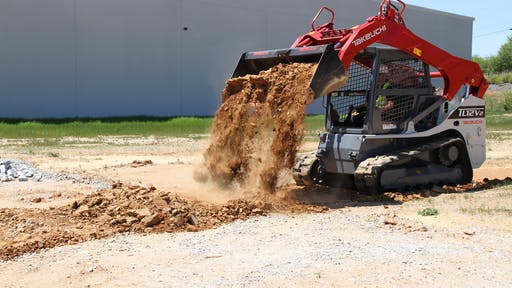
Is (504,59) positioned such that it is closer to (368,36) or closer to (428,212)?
(368,36)

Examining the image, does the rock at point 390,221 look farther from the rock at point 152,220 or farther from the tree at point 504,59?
the tree at point 504,59

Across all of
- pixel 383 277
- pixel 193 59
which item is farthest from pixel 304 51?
pixel 193 59

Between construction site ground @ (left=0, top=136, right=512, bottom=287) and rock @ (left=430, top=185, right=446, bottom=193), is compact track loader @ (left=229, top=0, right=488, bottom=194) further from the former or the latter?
construction site ground @ (left=0, top=136, right=512, bottom=287)

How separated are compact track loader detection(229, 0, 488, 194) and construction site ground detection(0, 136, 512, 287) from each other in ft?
1.34

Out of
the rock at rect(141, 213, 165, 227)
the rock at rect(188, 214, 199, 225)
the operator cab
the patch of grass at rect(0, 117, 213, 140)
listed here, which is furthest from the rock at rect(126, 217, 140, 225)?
the patch of grass at rect(0, 117, 213, 140)

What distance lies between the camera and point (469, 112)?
11.4 meters

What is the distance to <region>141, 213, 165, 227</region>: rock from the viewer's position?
307 inches

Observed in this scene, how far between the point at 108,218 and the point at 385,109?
4.80 metres

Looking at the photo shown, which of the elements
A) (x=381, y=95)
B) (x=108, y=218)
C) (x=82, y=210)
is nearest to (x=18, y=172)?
(x=82, y=210)

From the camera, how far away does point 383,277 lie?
579cm

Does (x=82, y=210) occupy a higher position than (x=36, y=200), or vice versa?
(x=82, y=210)

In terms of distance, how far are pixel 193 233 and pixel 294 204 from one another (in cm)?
222

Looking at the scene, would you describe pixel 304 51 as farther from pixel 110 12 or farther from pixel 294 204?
pixel 110 12

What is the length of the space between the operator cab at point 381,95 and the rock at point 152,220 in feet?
12.5
